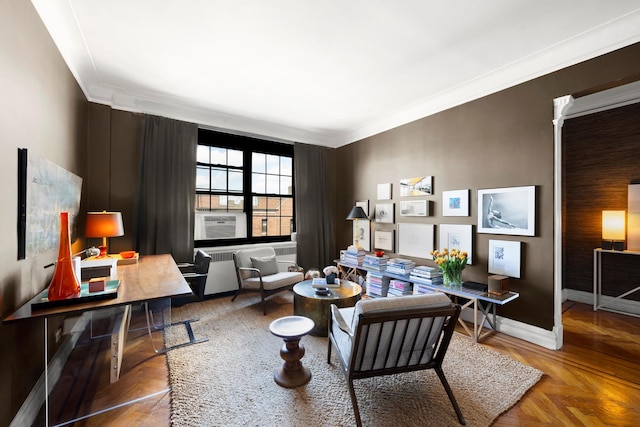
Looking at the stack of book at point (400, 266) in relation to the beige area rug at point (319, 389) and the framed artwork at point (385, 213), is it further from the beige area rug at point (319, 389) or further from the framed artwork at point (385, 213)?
the beige area rug at point (319, 389)

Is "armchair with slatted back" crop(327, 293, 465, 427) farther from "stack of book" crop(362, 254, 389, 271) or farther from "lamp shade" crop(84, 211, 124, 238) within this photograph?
"lamp shade" crop(84, 211, 124, 238)

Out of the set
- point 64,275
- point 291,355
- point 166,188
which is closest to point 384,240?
point 291,355

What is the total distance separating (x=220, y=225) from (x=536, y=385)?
4419 mm

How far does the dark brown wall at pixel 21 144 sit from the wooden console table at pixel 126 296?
0.39 feet

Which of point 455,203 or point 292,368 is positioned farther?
point 455,203

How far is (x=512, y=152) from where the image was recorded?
310 cm

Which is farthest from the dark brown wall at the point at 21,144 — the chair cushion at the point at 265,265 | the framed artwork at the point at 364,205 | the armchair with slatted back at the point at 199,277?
the framed artwork at the point at 364,205

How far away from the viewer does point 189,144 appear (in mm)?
4168

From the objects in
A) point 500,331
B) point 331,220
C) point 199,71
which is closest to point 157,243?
point 199,71

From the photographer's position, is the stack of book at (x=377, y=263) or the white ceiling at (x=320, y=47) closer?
the white ceiling at (x=320, y=47)

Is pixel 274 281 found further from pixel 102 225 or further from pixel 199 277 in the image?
pixel 102 225

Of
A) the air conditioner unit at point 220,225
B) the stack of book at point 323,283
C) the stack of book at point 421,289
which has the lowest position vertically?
the stack of book at point 421,289

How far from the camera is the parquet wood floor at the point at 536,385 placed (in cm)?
187

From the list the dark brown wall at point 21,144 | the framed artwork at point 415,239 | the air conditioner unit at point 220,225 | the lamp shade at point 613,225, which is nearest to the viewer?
the dark brown wall at point 21,144
